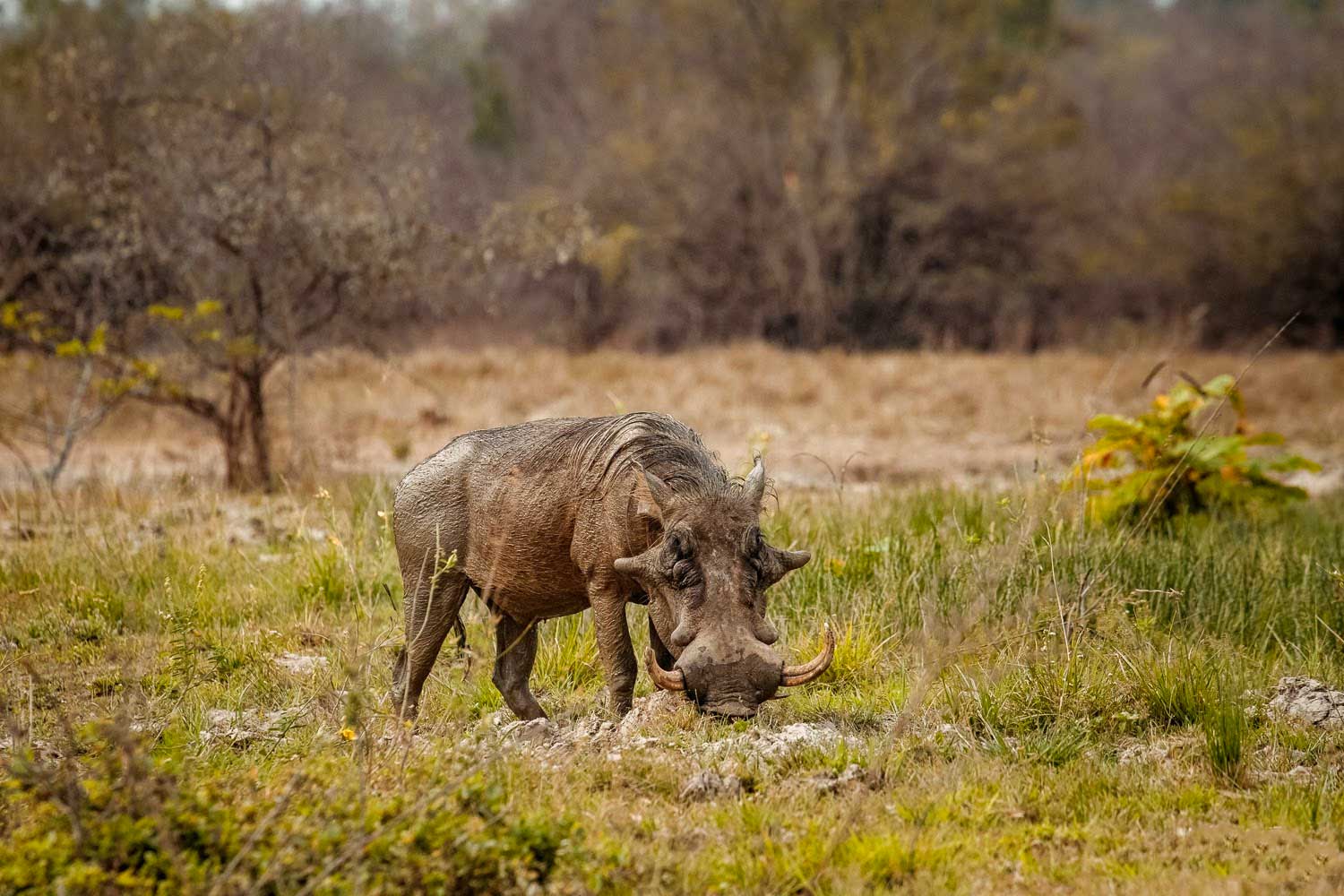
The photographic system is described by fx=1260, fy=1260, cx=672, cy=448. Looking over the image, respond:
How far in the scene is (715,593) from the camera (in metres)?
3.56

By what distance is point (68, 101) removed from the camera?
12.8 metres

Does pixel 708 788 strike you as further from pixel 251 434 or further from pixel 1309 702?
pixel 251 434

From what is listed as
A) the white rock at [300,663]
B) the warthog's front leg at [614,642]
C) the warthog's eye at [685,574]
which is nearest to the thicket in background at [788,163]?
the white rock at [300,663]

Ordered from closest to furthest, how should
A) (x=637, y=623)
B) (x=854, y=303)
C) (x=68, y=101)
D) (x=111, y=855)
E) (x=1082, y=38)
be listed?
(x=111, y=855), (x=637, y=623), (x=68, y=101), (x=854, y=303), (x=1082, y=38)

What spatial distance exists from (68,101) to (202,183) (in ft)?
13.6

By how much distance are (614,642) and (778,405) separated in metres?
11.5

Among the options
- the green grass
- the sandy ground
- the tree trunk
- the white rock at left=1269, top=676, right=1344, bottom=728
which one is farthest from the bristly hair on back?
the tree trunk

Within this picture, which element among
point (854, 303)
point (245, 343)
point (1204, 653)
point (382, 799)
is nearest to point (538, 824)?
point (382, 799)

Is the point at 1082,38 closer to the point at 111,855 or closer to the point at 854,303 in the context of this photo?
the point at 854,303

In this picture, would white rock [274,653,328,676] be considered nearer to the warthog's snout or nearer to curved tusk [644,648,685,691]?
curved tusk [644,648,685,691]

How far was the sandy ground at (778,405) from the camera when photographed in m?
11.8

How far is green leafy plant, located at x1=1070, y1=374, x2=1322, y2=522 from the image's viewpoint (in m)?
7.21

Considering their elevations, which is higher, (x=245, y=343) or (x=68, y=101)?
(x=68, y=101)

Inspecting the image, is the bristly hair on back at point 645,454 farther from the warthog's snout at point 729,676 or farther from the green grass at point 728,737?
the green grass at point 728,737
